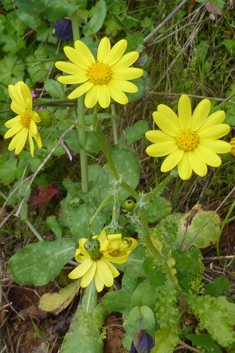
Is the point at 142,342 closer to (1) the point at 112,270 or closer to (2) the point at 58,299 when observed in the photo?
(1) the point at 112,270

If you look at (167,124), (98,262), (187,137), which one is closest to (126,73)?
(167,124)

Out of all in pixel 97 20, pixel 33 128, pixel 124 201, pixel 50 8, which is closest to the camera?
pixel 33 128

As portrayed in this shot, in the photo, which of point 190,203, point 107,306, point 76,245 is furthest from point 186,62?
point 107,306

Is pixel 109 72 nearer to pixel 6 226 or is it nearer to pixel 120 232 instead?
pixel 120 232

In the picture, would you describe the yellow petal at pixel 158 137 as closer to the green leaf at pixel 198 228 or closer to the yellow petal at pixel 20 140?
the yellow petal at pixel 20 140

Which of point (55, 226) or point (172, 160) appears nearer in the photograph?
point (172, 160)

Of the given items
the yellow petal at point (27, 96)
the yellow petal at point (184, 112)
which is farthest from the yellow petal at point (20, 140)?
the yellow petal at point (184, 112)
